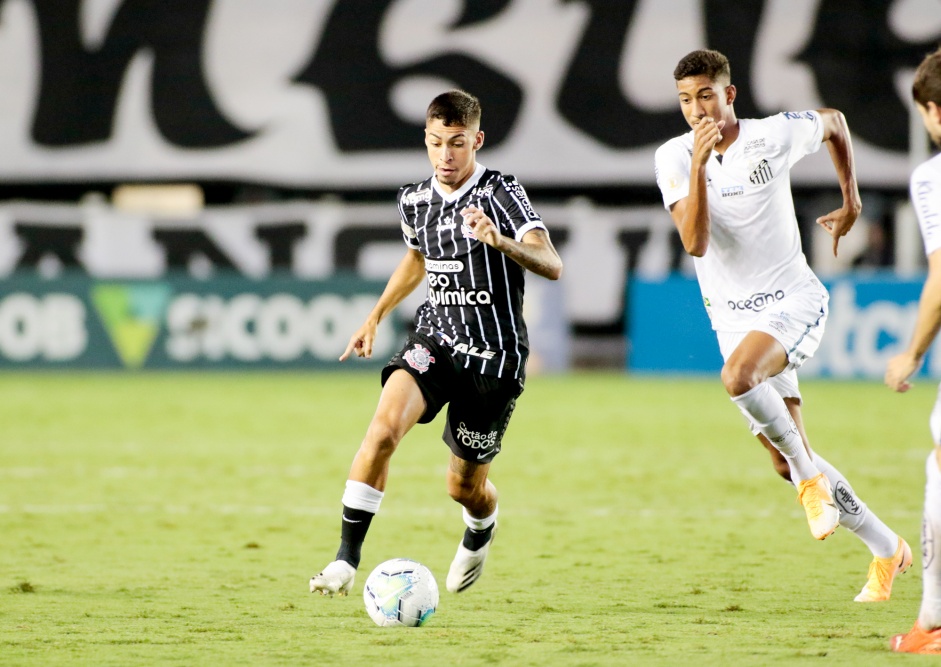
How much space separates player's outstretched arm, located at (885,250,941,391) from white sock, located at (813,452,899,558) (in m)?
1.60

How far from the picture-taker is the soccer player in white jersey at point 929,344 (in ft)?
14.1

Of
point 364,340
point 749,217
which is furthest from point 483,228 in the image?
point 749,217

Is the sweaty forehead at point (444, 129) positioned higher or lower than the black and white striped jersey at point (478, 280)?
higher

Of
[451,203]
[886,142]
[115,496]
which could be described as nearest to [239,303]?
[115,496]

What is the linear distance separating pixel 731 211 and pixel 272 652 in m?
2.93

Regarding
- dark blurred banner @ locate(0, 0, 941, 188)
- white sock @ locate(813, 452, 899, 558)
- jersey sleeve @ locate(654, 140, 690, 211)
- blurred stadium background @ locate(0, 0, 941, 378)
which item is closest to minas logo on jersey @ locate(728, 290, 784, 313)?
jersey sleeve @ locate(654, 140, 690, 211)

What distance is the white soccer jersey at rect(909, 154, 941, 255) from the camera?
4371 mm

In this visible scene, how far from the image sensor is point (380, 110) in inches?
946

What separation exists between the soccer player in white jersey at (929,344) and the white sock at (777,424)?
124 centimetres

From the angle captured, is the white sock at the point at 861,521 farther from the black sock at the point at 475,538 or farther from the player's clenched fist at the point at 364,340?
the player's clenched fist at the point at 364,340

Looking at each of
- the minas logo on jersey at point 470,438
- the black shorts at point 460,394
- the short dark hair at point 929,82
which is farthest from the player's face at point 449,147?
the short dark hair at point 929,82

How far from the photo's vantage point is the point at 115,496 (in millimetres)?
9180

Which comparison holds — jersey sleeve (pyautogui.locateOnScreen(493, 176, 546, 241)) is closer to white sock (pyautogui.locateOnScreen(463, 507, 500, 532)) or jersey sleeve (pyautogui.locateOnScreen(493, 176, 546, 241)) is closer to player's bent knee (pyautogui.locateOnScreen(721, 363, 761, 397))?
player's bent knee (pyautogui.locateOnScreen(721, 363, 761, 397))

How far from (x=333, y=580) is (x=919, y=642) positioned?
7.24 feet
